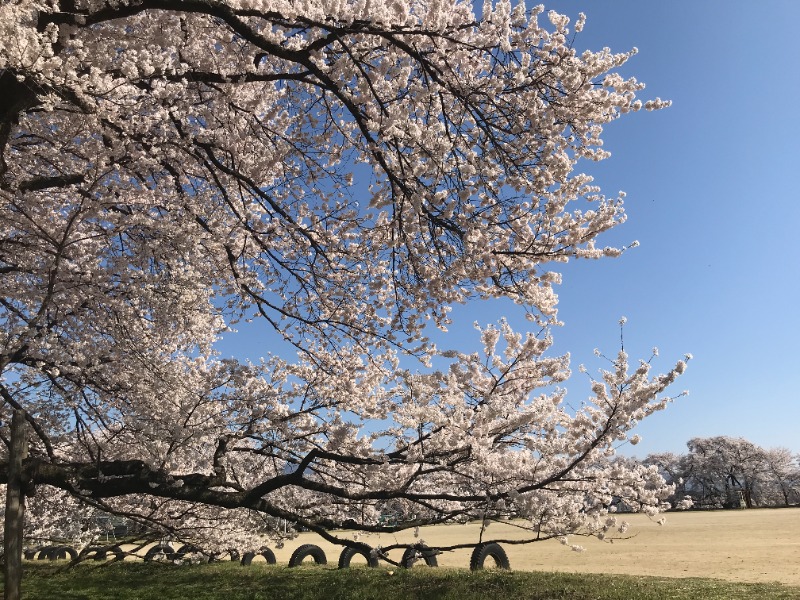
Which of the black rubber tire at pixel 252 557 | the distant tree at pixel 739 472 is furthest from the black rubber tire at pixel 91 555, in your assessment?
the distant tree at pixel 739 472

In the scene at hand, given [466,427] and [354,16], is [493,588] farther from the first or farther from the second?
[354,16]

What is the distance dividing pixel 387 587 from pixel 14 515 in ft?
24.2

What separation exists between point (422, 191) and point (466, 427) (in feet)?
8.63

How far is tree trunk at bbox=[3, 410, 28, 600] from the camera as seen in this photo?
16.2 feet

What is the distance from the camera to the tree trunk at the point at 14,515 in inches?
195

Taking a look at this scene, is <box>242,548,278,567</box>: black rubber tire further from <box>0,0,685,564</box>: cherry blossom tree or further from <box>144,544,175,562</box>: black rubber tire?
<box>0,0,685,564</box>: cherry blossom tree

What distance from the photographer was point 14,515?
507 centimetres

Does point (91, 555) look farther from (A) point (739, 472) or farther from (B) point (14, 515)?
(A) point (739, 472)

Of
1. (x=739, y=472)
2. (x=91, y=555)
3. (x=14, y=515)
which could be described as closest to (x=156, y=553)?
(x=91, y=555)

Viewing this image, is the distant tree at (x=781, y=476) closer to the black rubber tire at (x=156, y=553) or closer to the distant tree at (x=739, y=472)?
the distant tree at (x=739, y=472)

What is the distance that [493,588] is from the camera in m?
9.91

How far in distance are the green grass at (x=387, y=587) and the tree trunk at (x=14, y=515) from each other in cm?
339

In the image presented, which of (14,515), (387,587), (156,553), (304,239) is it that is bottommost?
(387,587)

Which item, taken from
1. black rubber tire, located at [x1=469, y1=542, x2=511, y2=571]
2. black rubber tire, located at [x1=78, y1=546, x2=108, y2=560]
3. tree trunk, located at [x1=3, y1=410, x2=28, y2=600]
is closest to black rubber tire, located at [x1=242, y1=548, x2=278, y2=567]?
black rubber tire, located at [x1=469, y1=542, x2=511, y2=571]
